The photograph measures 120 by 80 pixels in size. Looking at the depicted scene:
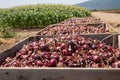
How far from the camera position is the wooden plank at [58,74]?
9.95 ft

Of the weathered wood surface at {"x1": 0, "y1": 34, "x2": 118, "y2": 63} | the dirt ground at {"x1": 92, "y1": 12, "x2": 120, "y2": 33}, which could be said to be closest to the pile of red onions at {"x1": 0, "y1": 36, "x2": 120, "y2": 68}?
the weathered wood surface at {"x1": 0, "y1": 34, "x2": 118, "y2": 63}

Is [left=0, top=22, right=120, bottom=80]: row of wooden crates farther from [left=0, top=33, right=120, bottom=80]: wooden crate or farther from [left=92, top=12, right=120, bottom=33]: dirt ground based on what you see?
[left=92, top=12, right=120, bottom=33]: dirt ground

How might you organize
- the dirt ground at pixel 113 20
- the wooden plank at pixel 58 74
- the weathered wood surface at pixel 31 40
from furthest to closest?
the dirt ground at pixel 113 20
the weathered wood surface at pixel 31 40
the wooden plank at pixel 58 74

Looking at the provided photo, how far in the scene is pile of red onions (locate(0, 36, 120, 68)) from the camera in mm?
3463

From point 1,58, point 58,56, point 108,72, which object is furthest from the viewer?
point 1,58

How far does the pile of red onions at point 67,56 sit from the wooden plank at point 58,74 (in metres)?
0.29

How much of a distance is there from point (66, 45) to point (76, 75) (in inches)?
42.0

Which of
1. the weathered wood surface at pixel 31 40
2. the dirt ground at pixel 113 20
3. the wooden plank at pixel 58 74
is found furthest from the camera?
the dirt ground at pixel 113 20

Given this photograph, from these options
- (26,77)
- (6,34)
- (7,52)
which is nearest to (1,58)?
(7,52)

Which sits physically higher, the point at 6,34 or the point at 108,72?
the point at 108,72

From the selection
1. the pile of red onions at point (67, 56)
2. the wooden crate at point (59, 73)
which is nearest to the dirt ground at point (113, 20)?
the pile of red onions at point (67, 56)

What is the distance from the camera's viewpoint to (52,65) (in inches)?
135

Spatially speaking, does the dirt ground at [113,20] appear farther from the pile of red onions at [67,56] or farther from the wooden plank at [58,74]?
the wooden plank at [58,74]

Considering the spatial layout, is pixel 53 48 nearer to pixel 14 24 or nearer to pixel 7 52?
pixel 7 52
